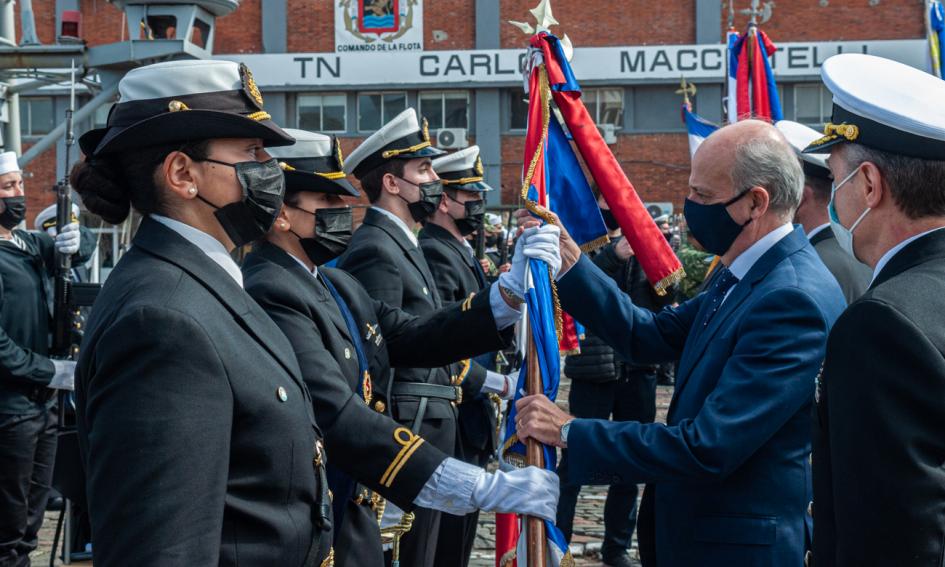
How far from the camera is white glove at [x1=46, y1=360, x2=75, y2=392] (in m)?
6.59

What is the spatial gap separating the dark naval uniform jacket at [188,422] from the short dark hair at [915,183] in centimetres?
149

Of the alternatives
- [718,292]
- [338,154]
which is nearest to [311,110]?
[338,154]

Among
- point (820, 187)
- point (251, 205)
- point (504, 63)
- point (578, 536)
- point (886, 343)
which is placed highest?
point (504, 63)

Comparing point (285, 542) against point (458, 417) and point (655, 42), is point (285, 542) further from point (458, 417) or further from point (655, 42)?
point (655, 42)

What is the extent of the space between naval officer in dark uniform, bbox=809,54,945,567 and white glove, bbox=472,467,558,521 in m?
0.98

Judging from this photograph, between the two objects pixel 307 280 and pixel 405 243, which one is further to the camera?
pixel 405 243

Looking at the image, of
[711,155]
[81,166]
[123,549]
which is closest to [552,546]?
[711,155]

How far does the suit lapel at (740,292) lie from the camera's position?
331 centimetres

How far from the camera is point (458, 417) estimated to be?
6.17 m

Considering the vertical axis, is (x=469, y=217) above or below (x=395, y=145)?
below

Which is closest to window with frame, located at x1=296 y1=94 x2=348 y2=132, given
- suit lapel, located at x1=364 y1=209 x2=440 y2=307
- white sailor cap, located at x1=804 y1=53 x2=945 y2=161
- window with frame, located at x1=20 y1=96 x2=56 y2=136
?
window with frame, located at x1=20 y1=96 x2=56 y2=136

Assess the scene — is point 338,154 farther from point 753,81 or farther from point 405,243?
point 753,81

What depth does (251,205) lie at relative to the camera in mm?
2742

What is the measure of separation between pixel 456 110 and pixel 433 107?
0.72 metres
